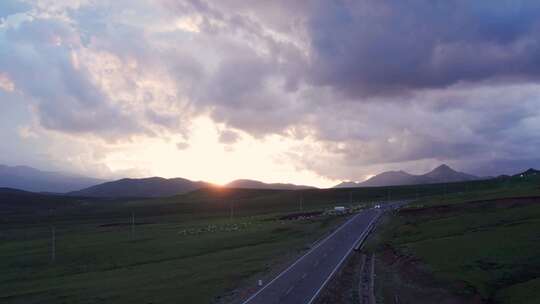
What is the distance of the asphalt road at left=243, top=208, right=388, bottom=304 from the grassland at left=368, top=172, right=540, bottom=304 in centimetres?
472

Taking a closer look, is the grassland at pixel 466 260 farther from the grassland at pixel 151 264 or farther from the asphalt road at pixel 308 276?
the asphalt road at pixel 308 276

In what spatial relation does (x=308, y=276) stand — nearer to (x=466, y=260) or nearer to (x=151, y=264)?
(x=466, y=260)

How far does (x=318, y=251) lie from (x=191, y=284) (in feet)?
80.4

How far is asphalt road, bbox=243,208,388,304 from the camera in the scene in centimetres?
4269

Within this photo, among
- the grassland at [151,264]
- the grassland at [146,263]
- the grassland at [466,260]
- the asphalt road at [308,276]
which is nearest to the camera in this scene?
the grassland at [466,260]

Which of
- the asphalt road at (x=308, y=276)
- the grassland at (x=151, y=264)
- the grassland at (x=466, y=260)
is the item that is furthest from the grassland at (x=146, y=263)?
the grassland at (x=466, y=260)

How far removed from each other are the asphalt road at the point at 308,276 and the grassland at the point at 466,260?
15.5 feet

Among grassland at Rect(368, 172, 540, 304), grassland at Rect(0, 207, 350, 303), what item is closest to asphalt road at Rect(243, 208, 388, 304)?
grassland at Rect(0, 207, 350, 303)

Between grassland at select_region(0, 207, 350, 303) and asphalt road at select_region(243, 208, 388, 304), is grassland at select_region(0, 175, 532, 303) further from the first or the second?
asphalt road at select_region(243, 208, 388, 304)

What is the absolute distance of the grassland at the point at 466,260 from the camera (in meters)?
40.4

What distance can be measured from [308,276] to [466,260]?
47.3 ft

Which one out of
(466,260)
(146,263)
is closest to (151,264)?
(146,263)

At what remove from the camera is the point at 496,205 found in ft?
319

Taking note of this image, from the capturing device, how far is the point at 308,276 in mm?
52250
